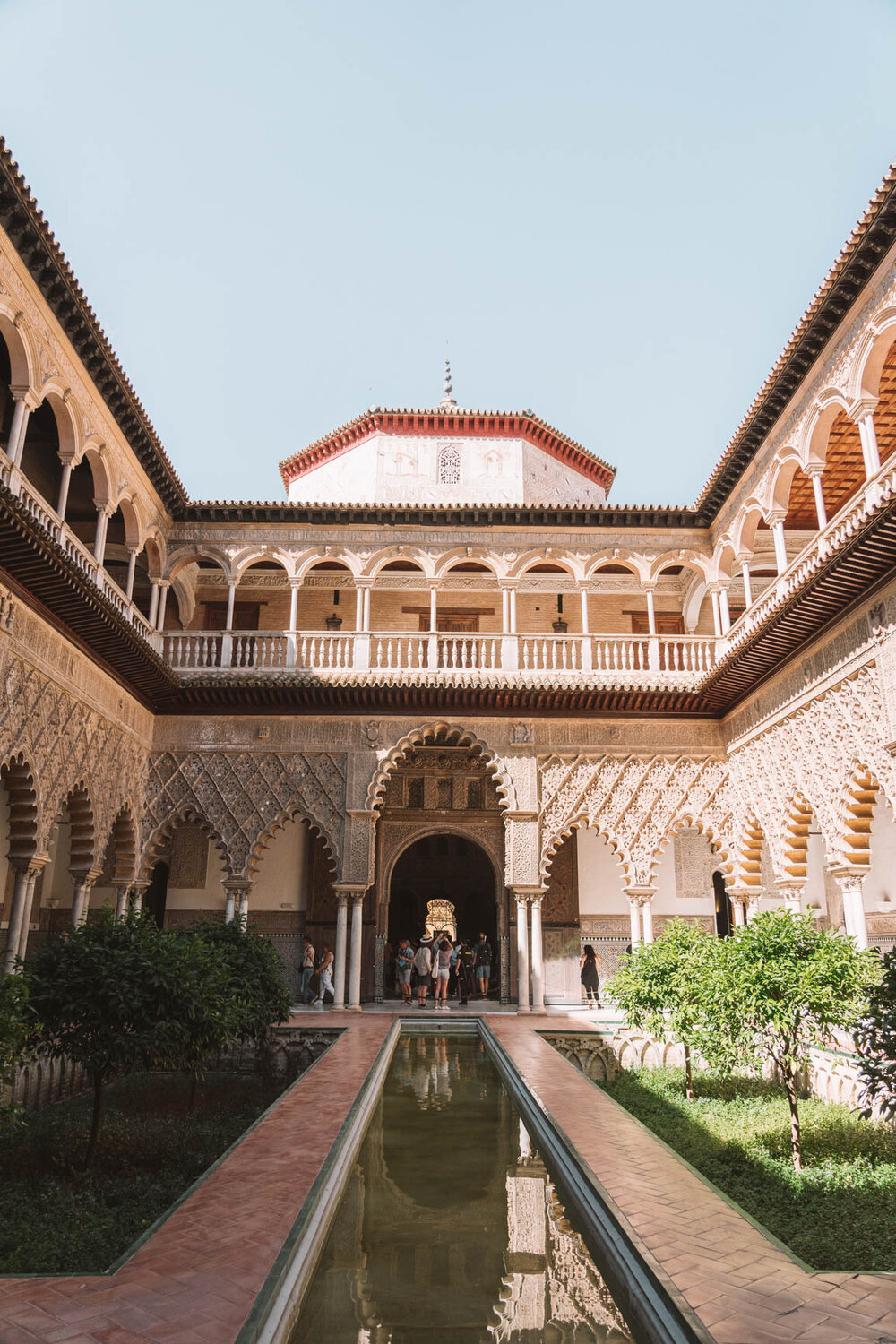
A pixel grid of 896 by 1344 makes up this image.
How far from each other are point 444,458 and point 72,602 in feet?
31.4

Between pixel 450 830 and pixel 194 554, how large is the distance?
6062 mm

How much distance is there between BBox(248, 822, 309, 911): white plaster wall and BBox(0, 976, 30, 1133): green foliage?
1013 centimetres

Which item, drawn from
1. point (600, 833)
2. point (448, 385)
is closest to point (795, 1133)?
point (600, 833)

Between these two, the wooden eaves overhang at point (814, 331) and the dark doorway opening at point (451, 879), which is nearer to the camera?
the wooden eaves overhang at point (814, 331)

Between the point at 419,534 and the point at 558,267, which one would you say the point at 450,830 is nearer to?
the point at 419,534

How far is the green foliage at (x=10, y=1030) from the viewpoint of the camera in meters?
5.08

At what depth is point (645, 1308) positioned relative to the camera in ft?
10.7

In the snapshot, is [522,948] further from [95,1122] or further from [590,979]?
[95,1122]

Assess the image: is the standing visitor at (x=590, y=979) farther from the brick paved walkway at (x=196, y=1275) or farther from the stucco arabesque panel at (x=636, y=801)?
the brick paved walkway at (x=196, y=1275)

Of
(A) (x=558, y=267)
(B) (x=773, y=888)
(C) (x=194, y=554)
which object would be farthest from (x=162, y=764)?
(B) (x=773, y=888)

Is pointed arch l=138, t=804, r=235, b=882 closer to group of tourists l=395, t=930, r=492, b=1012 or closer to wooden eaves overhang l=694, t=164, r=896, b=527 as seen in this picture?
group of tourists l=395, t=930, r=492, b=1012

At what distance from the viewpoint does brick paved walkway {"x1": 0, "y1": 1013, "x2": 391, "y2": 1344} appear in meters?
3.00

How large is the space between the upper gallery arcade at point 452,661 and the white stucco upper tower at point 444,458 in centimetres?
6

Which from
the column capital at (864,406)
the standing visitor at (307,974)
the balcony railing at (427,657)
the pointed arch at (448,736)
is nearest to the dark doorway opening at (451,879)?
the standing visitor at (307,974)
